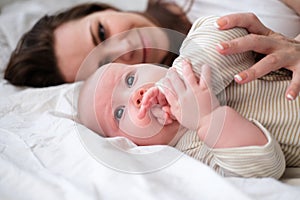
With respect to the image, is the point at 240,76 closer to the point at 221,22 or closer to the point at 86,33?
the point at 221,22

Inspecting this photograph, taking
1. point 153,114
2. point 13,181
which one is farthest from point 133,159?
point 13,181

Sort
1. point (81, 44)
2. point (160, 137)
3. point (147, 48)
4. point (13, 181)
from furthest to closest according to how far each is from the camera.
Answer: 1. point (81, 44)
2. point (147, 48)
3. point (160, 137)
4. point (13, 181)

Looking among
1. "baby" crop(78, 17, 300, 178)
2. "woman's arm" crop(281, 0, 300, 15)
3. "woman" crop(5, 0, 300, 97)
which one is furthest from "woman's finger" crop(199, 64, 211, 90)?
"woman's arm" crop(281, 0, 300, 15)

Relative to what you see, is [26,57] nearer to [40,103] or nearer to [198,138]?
[40,103]

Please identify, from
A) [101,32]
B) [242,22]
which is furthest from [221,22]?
[101,32]

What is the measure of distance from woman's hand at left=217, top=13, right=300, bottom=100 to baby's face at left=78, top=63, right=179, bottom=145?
0.15 metres

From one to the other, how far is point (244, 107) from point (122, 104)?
0.22m

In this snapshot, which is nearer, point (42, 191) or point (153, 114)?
point (42, 191)

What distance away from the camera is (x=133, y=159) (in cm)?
72

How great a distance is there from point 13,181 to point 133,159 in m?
0.19

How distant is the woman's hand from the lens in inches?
28.6

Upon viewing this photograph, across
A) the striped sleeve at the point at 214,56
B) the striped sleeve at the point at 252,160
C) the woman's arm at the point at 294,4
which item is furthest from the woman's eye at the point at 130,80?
the woman's arm at the point at 294,4

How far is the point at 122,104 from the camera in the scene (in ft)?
2.71

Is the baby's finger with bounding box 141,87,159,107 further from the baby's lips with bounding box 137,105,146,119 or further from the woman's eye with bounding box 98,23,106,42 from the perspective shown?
the woman's eye with bounding box 98,23,106,42
